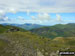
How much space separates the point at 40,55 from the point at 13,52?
18402 millimetres

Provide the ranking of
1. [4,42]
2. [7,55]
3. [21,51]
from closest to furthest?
1. [7,55]
2. [21,51]
3. [4,42]

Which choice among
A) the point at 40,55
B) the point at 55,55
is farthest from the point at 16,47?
the point at 55,55

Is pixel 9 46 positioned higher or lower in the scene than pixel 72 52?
higher

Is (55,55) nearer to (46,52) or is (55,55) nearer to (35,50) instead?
(46,52)

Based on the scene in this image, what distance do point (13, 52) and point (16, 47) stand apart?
6989mm

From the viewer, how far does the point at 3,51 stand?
9462cm

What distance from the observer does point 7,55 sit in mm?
90750

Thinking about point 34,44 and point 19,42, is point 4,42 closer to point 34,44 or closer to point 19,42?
point 19,42

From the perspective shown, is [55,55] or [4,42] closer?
[55,55]

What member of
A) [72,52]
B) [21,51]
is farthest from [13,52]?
[72,52]

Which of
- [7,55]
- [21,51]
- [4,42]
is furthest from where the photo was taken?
[4,42]

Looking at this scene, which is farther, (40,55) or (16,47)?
(16,47)

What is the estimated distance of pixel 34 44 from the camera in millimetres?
110625

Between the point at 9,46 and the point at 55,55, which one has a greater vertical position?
the point at 9,46
